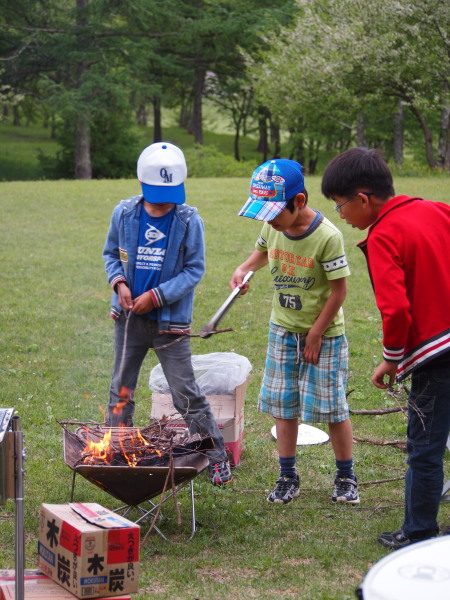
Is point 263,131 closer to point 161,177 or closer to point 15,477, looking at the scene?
point 161,177

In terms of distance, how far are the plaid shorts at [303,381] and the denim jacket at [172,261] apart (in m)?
0.51

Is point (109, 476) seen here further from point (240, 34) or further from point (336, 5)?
point (240, 34)

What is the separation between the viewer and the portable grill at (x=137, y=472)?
3.45 meters

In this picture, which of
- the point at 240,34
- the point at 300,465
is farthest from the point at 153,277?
the point at 240,34

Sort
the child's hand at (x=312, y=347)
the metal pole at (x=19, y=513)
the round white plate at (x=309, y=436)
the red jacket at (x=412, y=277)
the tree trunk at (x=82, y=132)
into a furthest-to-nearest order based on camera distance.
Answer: the tree trunk at (x=82, y=132), the round white plate at (x=309, y=436), the child's hand at (x=312, y=347), the red jacket at (x=412, y=277), the metal pole at (x=19, y=513)

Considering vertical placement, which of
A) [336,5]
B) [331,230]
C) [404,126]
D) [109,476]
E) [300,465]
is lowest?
[300,465]

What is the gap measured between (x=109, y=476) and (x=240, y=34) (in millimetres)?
35912

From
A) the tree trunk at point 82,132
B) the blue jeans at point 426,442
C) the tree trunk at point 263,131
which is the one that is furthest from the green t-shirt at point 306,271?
the tree trunk at point 263,131

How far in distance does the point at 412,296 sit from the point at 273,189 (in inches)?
37.5

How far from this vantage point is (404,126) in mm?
40562

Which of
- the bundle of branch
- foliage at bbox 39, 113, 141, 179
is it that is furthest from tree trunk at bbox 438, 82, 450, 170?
the bundle of branch

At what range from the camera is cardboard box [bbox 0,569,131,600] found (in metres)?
2.88

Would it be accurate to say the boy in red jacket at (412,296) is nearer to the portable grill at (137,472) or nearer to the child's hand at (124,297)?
the portable grill at (137,472)

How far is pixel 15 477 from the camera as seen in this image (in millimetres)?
2863
